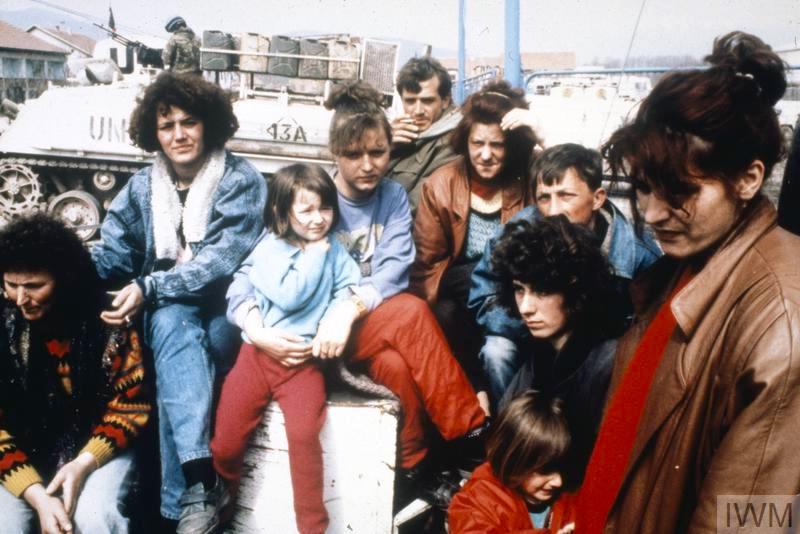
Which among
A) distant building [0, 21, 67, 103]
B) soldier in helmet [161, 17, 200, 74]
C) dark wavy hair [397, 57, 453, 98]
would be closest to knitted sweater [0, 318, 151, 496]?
distant building [0, 21, 67, 103]

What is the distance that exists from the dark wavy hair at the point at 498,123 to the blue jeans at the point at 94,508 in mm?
1900

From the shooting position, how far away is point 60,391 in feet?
7.47

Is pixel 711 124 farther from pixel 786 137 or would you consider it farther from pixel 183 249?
pixel 183 249

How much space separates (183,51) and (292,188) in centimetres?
275

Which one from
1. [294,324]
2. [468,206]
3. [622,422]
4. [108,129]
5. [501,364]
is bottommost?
[501,364]

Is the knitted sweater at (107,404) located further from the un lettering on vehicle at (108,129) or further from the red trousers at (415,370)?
the un lettering on vehicle at (108,129)

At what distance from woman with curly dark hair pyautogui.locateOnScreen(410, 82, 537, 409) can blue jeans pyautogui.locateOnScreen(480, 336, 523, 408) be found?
338 millimetres

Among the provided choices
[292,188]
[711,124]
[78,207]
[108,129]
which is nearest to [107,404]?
[292,188]

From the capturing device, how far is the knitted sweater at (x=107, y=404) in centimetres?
219

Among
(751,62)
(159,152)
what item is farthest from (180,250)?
(751,62)

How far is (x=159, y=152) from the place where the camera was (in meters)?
2.67

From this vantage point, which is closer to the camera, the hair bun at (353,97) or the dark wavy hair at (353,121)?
the dark wavy hair at (353,121)

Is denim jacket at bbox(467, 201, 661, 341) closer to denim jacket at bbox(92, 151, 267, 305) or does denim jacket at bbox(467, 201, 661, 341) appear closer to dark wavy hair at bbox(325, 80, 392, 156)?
dark wavy hair at bbox(325, 80, 392, 156)

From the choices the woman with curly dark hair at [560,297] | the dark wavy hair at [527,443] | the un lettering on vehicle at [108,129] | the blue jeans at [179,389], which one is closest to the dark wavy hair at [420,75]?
the woman with curly dark hair at [560,297]
